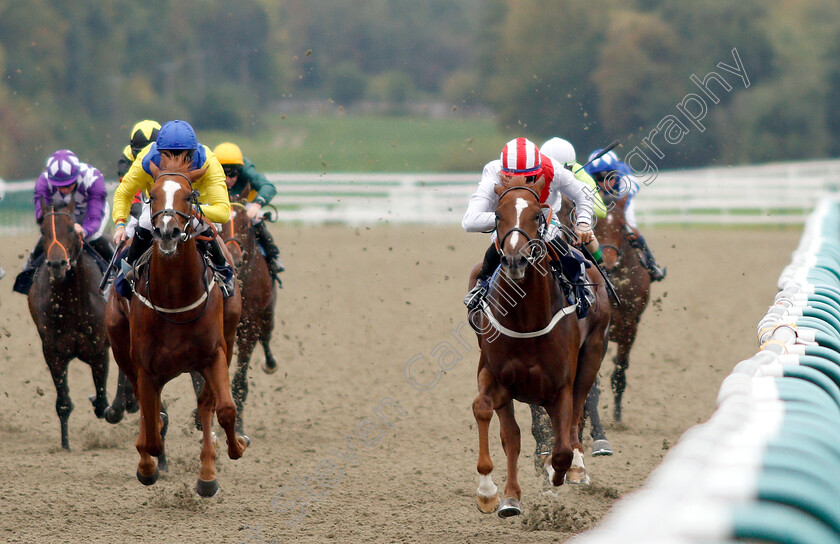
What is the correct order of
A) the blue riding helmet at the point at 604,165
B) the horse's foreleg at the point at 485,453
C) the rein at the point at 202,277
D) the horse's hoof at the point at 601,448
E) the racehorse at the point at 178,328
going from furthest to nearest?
the blue riding helmet at the point at 604,165 → the horse's hoof at the point at 601,448 → the racehorse at the point at 178,328 → the horse's foreleg at the point at 485,453 → the rein at the point at 202,277

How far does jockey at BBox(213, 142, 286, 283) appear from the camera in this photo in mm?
7918

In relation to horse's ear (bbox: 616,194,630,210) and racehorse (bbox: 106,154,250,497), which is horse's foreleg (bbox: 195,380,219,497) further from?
horse's ear (bbox: 616,194,630,210)

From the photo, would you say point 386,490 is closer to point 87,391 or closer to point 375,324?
point 87,391

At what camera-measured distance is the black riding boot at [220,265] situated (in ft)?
19.1

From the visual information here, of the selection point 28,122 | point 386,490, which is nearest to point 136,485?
point 386,490

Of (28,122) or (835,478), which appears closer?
(835,478)

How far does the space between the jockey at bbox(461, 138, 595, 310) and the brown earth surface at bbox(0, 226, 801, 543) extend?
50.7 inches

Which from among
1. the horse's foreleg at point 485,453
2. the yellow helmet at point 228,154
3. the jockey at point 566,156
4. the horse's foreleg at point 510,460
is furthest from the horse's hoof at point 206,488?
the yellow helmet at point 228,154

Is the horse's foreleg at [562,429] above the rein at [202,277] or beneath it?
beneath

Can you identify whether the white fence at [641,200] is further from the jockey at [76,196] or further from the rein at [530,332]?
the rein at [530,332]

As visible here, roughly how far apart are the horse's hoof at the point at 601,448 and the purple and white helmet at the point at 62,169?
3786 mm

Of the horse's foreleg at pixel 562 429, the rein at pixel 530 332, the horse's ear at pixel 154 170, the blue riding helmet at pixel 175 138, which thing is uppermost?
the blue riding helmet at pixel 175 138

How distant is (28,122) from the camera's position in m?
36.6

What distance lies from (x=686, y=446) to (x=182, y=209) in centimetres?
330
